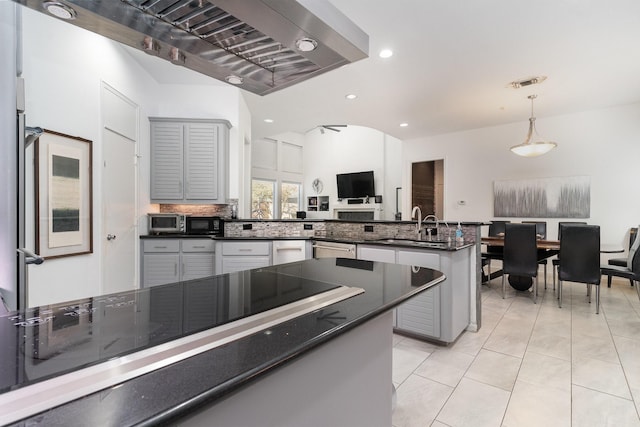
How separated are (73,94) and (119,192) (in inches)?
40.7

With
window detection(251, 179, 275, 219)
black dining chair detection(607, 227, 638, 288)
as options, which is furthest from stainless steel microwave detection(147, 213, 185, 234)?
black dining chair detection(607, 227, 638, 288)

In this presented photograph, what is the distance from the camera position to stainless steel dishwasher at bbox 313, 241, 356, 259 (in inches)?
125

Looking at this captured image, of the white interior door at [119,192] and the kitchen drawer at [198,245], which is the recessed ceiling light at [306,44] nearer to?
the white interior door at [119,192]

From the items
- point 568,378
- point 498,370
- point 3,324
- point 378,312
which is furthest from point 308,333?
point 568,378

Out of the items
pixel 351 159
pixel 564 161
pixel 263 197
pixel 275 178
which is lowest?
pixel 263 197

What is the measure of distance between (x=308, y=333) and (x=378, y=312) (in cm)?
28

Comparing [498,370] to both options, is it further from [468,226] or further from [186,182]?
[186,182]

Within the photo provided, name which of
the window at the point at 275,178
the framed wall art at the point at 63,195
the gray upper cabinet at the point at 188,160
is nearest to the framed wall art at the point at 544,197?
the gray upper cabinet at the point at 188,160

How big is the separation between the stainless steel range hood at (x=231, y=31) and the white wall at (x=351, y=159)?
7554 millimetres

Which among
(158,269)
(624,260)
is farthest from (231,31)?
(624,260)

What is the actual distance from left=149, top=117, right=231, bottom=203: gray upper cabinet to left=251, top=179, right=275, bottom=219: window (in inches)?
199

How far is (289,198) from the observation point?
1009 cm

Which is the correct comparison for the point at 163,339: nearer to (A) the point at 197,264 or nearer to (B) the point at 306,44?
(B) the point at 306,44

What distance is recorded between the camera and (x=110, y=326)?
779mm
